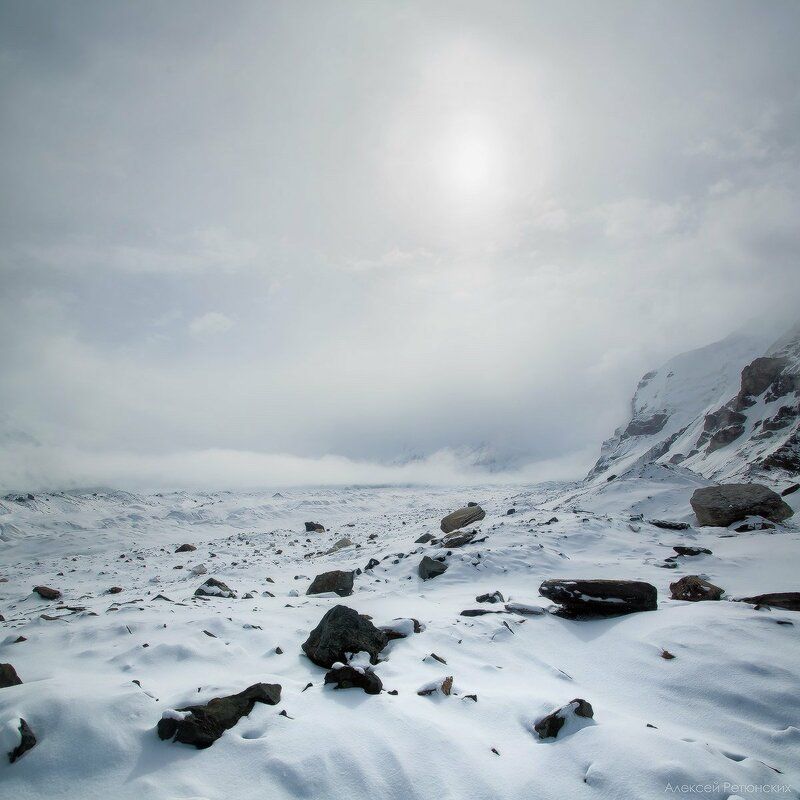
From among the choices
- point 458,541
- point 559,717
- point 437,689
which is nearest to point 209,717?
point 437,689

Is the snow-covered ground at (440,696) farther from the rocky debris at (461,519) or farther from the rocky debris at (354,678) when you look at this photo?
the rocky debris at (461,519)

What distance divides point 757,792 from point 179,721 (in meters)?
5.31

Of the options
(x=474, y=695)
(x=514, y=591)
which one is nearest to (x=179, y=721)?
A: (x=474, y=695)

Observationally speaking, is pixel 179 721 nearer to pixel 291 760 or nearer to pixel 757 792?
pixel 291 760

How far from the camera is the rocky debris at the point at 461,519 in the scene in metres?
20.0

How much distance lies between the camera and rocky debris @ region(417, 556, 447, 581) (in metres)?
12.3

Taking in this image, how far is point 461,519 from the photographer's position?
795 inches

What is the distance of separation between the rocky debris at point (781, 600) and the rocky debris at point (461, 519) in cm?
1320

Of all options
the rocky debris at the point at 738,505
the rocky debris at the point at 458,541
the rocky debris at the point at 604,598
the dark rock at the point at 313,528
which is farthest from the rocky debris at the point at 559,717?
→ the dark rock at the point at 313,528

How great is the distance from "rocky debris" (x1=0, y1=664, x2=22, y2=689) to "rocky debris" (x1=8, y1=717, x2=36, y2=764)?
6.40ft

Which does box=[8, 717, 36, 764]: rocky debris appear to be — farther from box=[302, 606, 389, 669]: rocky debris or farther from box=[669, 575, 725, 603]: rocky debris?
box=[669, 575, 725, 603]: rocky debris

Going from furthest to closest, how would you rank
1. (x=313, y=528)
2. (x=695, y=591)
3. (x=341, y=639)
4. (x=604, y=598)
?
(x=313, y=528) → (x=695, y=591) → (x=604, y=598) → (x=341, y=639)

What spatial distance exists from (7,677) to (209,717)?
128 inches

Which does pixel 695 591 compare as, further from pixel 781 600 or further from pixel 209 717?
pixel 209 717
